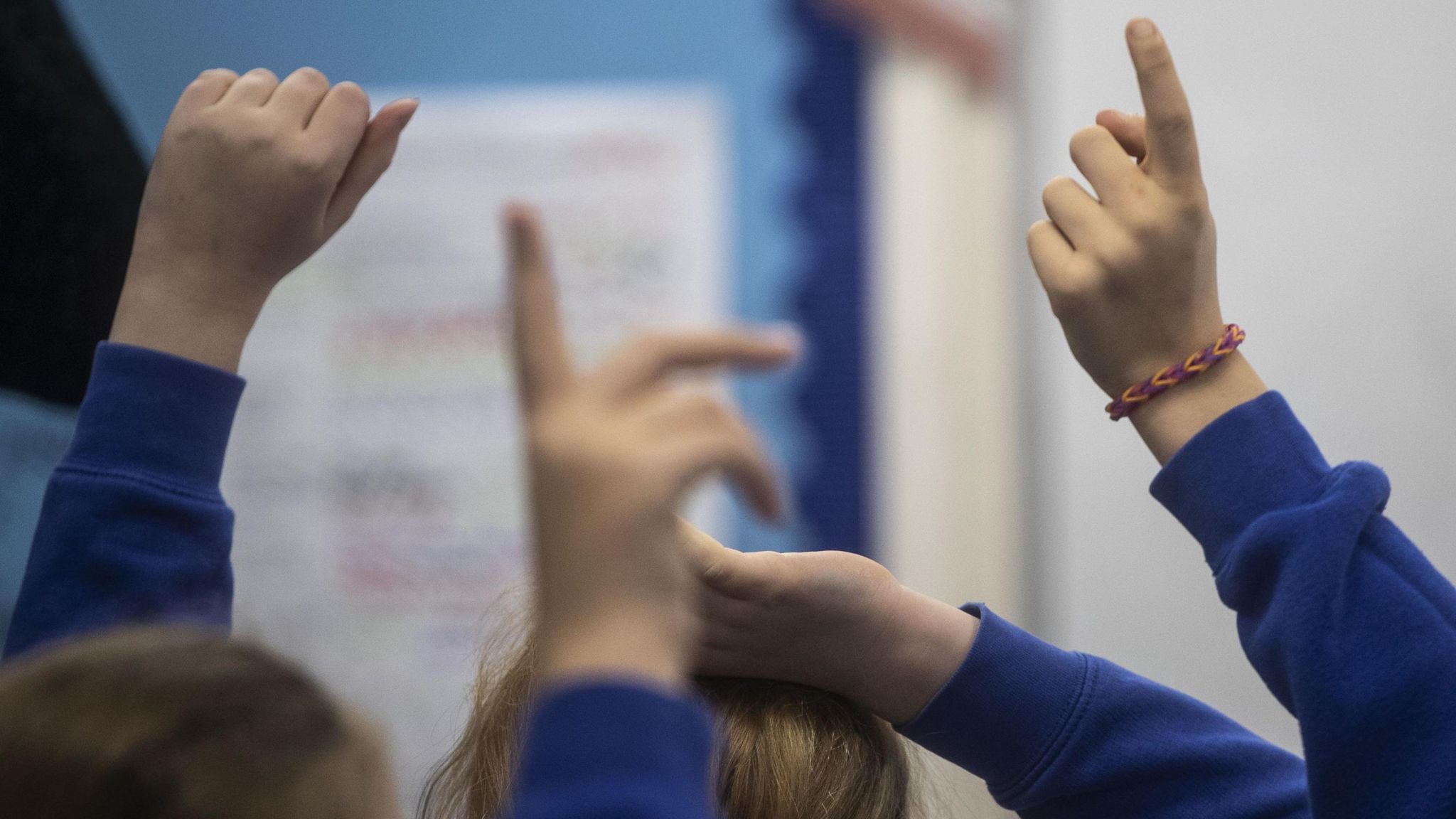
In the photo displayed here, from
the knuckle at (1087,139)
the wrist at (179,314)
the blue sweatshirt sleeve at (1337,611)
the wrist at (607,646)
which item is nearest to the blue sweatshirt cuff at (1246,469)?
the blue sweatshirt sleeve at (1337,611)

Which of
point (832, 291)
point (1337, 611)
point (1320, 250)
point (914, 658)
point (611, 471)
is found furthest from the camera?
point (832, 291)

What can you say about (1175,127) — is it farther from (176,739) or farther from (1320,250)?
(1320,250)

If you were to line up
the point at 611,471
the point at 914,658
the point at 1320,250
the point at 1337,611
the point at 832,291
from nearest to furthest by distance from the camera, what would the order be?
the point at 611,471
the point at 1337,611
the point at 914,658
the point at 1320,250
the point at 832,291

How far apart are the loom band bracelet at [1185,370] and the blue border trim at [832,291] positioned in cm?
97

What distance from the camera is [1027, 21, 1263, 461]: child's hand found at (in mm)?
398

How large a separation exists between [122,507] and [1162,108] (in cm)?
40

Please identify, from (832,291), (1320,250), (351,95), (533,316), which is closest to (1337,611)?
(533,316)

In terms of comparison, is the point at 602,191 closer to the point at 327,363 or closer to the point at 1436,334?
the point at 327,363

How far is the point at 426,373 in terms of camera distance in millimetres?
1452

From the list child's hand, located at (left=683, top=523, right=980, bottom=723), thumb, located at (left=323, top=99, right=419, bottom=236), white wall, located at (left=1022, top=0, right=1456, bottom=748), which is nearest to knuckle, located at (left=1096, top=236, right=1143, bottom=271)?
child's hand, located at (left=683, top=523, right=980, bottom=723)

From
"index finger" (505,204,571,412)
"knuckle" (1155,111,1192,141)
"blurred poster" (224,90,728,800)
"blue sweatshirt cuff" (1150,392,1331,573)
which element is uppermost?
"knuckle" (1155,111,1192,141)

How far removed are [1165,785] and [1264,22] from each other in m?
0.75

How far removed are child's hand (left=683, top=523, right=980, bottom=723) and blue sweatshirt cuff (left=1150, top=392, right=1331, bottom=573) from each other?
0.13 m

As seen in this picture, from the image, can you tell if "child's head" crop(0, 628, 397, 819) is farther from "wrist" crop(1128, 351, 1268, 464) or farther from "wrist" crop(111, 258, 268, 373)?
"wrist" crop(1128, 351, 1268, 464)
